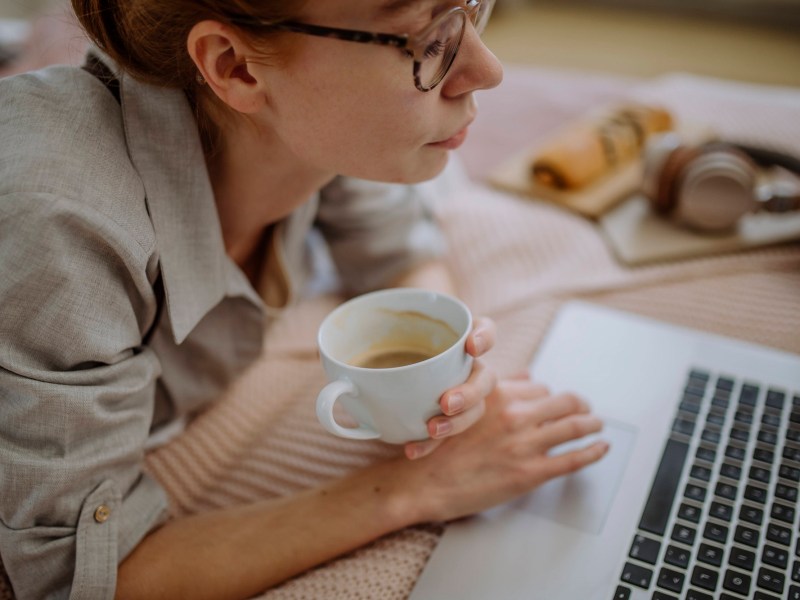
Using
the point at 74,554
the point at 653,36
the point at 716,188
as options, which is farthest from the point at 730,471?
the point at 653,36

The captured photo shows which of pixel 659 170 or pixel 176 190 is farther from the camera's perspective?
pixel 659 170

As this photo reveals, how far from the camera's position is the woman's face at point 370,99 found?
619 mm

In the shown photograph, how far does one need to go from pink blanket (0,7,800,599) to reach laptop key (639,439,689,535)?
7.4 inches

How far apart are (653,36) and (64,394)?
2516 millimetres

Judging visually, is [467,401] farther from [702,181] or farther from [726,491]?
[702,181]

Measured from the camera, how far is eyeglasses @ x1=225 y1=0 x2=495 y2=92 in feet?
2.02

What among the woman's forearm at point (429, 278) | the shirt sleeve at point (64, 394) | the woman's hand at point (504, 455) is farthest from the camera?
the woman's forearm at point (429, 278)

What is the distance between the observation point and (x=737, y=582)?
1.97ft

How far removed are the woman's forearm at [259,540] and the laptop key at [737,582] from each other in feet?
0.85

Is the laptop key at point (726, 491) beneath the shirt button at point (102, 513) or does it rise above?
beneath

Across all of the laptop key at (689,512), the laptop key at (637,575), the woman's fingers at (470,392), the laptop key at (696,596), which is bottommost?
the laptop key at (637,575)

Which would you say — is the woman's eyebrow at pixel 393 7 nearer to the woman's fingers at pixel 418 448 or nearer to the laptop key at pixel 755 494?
the woman's fingers at pixel 418 448

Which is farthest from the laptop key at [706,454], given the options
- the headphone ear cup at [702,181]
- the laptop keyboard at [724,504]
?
the headphone ear cup at [702,181]

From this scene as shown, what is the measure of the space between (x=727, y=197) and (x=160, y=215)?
0.75 m
